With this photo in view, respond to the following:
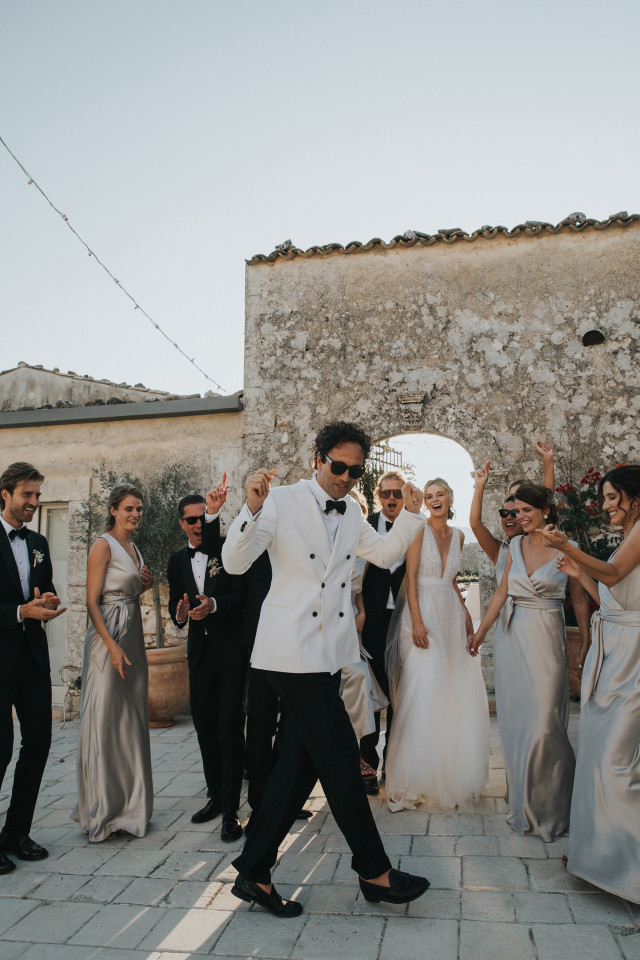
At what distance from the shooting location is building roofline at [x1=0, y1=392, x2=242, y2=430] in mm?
8234

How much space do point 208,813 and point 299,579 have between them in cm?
200

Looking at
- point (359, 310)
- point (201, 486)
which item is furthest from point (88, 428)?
point (359, 310)

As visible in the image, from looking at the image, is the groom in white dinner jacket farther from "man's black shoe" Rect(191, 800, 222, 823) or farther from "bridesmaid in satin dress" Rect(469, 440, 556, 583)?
"bridesmaid in satin dress" Rect(469, 440, 556, 583)

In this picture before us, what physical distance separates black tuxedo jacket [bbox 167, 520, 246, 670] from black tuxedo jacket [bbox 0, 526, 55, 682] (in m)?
0.80

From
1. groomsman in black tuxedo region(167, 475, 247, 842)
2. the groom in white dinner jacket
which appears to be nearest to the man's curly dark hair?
the groom in white dinner jacket

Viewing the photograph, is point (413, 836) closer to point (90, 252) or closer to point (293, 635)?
point (293, 635)

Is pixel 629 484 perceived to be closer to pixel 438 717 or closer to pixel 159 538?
pixel 438 717

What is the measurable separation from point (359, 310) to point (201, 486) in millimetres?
2766

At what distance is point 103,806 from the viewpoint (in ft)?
12.9

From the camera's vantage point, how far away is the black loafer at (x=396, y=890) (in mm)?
2885

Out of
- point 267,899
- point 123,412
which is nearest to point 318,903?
point 267,899

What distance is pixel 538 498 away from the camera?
4.05 meters

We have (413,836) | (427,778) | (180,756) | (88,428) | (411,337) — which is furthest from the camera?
(88,428)

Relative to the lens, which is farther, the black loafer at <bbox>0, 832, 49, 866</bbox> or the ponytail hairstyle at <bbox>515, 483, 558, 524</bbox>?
the ponytail hairstyle at <bbox>515, 483, 558, 524</bbox>
